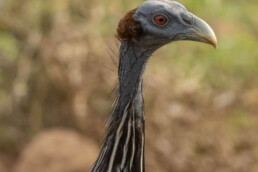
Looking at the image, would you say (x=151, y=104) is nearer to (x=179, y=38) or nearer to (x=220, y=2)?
(x=220, y=2)

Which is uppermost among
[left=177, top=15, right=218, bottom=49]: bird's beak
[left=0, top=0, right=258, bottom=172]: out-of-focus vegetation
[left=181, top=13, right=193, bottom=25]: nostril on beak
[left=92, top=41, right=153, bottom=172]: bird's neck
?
[left=0, top=0, right=258, bottom=172]: out-of-focus vegetation

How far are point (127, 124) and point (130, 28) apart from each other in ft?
1.65

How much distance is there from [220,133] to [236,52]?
1.00 meters

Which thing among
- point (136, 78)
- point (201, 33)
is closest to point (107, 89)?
point (136, 78)

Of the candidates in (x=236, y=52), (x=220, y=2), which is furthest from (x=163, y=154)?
(x=220, y=2)

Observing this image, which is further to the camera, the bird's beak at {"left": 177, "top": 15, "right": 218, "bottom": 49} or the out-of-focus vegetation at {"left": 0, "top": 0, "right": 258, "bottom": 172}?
the out-of-focus vegetation at {"left": 0, "top": 0, "right": 258, "bottom": 172}

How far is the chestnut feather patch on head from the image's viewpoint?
2924 mm

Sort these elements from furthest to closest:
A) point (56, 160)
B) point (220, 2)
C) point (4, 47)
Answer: point (4, 47), point (220, 2), point (56, 160)

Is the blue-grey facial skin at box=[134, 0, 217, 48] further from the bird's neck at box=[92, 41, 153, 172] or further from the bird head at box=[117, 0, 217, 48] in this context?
the bird's neck at box=[92, 41, 153, 172]

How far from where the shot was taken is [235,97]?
7.06 metres

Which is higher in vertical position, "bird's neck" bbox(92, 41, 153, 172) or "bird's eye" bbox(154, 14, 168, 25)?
"bird's eye" bbox(154, 14, 168, 25)

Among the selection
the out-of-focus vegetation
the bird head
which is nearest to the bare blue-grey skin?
the bird head

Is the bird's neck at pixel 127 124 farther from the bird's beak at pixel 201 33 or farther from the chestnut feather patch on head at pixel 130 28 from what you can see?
the bird's beak at pixel 201 33

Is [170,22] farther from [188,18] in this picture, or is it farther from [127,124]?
[127,124]
